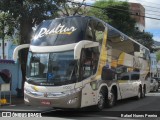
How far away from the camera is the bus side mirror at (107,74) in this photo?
17.3m

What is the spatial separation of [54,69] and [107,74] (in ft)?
12.1

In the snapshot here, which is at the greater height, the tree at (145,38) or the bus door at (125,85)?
the tree at (145,38)

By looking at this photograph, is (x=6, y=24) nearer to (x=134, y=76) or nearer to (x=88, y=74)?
(x=134, y=76)

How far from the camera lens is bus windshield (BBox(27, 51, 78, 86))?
14891mm

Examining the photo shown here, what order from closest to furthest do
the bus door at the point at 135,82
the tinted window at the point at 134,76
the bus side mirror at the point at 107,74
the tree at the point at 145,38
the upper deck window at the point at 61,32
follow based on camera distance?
the upper deck window at the point at 61,32
the bus side mirror at the point at 107,74
the tinted window at the point at 134,76
the bus door at the point at 135,82
the tree at the point at 145,38

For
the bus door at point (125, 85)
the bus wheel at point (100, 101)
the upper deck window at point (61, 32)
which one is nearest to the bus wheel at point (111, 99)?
the bus wheel at point (100, 101)

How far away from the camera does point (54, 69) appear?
49.3ft

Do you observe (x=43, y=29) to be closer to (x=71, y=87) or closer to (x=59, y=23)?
(x=59, y=23)

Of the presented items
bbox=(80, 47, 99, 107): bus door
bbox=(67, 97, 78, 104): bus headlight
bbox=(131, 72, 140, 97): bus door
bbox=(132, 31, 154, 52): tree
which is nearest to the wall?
bbox=(131, 72, 140, 97): bus door

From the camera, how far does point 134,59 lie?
2297cm

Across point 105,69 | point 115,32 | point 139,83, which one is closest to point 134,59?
point 139,83

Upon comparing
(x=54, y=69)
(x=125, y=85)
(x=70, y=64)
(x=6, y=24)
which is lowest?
(x=125, y=85)

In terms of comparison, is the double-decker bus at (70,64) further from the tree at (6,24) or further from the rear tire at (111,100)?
A: the tree at (6,24)

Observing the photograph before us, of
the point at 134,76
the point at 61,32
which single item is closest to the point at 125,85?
the point at 134,76
